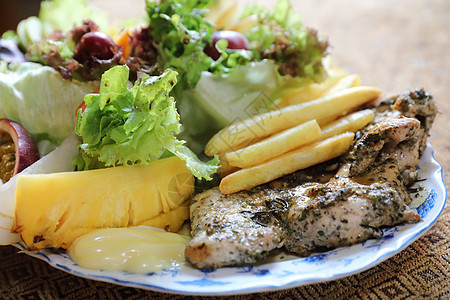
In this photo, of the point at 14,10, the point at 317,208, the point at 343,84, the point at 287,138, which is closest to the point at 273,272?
→ the point at 317,208

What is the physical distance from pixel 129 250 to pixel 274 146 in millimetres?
1055

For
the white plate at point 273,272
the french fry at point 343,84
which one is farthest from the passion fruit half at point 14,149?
the french fry at point 343,84

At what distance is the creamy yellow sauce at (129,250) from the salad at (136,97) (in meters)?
0.11

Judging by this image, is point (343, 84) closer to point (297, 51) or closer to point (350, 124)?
point (297, 51)

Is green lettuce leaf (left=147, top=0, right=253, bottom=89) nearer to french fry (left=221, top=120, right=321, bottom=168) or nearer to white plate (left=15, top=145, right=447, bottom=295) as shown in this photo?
french fry (left=221, top=120, right=321, bottom=168)

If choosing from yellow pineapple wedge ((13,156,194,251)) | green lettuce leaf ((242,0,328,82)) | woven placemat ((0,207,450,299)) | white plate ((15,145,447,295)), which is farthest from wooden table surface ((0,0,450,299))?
green lettuce leaf ((242,0,328,82))

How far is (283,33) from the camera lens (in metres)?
3.54

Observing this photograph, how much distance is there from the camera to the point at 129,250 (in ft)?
7.73

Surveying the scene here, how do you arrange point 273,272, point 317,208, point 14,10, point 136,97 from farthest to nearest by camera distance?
point 14,10 < point 136,97 < point 317,208 < point 273,272

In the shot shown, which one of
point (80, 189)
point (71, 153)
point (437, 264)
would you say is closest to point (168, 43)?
point (71, 153)

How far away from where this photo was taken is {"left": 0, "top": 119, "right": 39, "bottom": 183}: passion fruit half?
2785 mm

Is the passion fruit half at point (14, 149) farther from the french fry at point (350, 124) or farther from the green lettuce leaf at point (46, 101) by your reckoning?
the french fry at point (350, 124)

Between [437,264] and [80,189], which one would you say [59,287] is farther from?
[437,264]

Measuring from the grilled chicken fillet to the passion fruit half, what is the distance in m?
1.10
